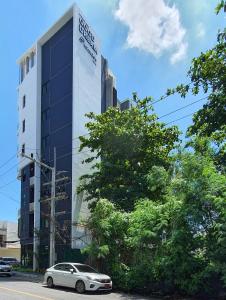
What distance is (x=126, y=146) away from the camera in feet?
117

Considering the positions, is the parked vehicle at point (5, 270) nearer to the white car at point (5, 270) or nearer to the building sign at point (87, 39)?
the white car at point (5, 270)

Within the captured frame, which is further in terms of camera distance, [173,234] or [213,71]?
[213,71]

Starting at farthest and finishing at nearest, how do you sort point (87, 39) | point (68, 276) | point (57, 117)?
point (87, 39) < point (57, 117) < point (68, 276)

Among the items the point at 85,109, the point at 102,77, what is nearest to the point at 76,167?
the point at 85,109

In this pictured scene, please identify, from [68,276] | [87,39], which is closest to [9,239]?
[87,39]

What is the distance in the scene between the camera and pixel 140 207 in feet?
77.8

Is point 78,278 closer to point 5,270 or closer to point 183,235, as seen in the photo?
point 183,235

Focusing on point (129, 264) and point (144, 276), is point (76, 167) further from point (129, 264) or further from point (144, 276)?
point (144, 276)

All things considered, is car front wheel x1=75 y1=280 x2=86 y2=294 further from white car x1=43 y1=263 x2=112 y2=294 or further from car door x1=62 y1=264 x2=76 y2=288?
car door x1=62 y1=264 x2=76 y2=288

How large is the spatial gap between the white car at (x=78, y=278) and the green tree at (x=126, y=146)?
1057 centimetres

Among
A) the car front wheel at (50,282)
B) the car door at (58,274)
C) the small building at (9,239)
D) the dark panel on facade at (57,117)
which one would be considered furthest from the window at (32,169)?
the small building at (9,239)

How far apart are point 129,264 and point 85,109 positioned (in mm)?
23724

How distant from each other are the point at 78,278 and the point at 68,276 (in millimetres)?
913

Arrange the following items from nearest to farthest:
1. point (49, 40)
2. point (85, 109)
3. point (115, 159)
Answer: point (115, 159) → point (85, 109) → point (49, 40)
